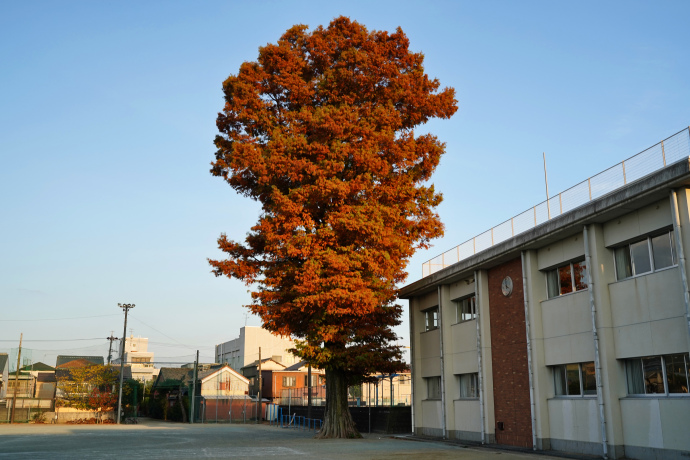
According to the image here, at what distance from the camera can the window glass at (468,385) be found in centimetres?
2525

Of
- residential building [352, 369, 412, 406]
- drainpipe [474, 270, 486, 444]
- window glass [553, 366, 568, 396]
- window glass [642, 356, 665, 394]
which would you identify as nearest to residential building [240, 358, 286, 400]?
residential building [352, 369, 412, 406]

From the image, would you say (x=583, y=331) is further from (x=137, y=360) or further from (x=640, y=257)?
(x=137, y=360)

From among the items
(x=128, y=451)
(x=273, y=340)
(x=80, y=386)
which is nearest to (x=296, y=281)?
(x=128, y=451)

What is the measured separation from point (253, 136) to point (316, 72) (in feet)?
14.2

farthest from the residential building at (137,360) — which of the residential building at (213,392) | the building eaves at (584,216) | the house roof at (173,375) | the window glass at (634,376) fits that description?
the window glass at (634,376)

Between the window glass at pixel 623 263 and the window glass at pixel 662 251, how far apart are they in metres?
1.05

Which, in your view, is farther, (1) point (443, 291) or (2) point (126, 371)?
(2) point (126, 371)

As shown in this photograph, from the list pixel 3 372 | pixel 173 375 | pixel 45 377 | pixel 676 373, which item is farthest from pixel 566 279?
pixel 45 377

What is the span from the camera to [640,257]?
55.0ft

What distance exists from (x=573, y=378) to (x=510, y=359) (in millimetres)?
3248

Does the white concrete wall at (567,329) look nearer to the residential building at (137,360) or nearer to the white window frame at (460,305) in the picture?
the white window frame at (460,305)

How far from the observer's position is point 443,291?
91.3 feet

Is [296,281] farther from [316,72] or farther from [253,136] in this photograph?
[316,72]

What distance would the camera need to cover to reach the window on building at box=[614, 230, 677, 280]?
1571 cm
